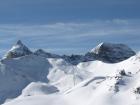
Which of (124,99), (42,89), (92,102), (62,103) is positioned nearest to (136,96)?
(124,99)

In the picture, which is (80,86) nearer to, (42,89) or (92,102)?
(92,102)

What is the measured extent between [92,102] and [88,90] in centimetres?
909

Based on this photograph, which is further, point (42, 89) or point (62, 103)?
point (42, 89)

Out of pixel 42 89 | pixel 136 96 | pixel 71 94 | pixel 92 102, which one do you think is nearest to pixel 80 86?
pixel 71 94

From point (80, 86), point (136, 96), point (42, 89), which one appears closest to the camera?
point (136, 96)

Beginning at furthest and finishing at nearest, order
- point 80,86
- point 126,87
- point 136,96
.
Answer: point 80,86, point 126,87, point 136,96

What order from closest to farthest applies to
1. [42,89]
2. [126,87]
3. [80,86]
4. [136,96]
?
[136,96] → [126,87] → [80,86] → [42,89]

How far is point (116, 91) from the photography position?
123 m

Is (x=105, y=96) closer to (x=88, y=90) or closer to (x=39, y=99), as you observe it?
(x=88, y=90)

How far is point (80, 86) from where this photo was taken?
13738cm

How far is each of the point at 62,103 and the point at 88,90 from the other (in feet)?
25.7

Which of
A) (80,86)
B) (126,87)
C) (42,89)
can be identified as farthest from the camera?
(42,89)

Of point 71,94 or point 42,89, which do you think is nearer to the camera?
point 71,94

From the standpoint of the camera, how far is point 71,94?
132875 millimetres
